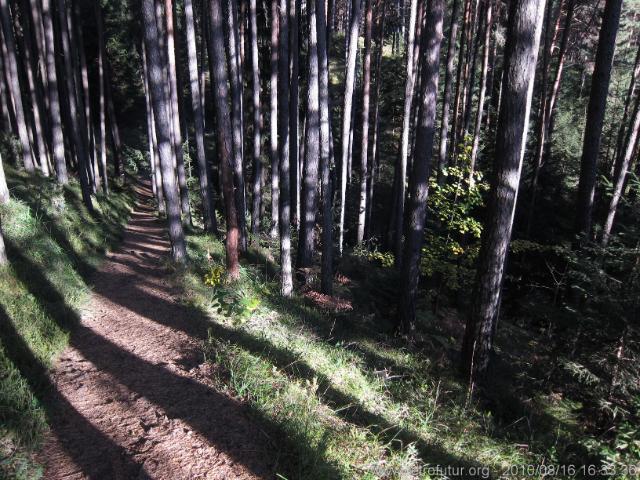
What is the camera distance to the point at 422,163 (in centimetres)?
864

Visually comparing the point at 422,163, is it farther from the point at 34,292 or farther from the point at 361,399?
the point at 34,292

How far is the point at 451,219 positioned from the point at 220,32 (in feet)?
24.8

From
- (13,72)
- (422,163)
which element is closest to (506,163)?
(422,163)

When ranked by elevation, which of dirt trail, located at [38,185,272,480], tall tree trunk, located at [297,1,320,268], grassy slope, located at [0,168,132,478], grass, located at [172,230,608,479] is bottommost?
grass, located at [172,230,608,479]

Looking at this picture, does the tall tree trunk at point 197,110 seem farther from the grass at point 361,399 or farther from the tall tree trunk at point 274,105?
the grass at point 361,399

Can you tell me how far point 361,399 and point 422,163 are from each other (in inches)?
199

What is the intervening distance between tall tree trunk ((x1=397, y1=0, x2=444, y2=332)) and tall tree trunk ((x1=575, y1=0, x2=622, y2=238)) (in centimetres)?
325

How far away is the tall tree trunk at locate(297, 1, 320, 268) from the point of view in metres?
9.12

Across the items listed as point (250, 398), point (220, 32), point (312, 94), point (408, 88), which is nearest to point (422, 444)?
point (250, 398)


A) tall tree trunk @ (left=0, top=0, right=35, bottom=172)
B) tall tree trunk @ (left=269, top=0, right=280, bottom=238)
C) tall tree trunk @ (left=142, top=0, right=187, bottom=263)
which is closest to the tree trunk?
tall tree trunk @ (left=269, top=0, right=280, bottom=238)

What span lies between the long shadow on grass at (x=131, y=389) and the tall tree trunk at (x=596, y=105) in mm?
7462

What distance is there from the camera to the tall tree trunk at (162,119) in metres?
8.46

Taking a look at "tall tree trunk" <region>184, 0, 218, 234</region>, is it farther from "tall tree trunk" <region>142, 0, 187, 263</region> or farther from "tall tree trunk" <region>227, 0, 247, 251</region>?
"tall tree trunk" <region>142, 0, 187, 263</region>

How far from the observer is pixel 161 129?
9227mm
